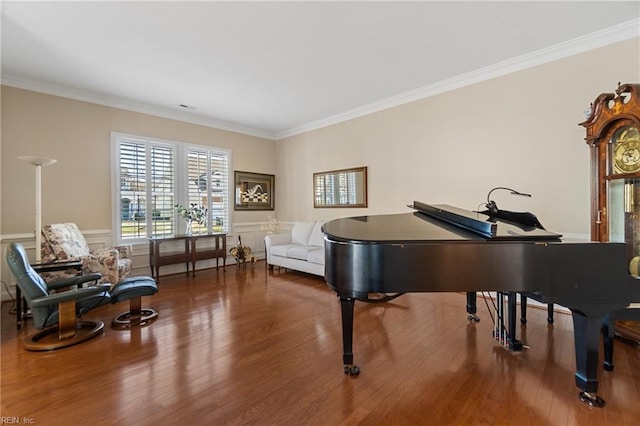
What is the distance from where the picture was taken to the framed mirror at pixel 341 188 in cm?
514

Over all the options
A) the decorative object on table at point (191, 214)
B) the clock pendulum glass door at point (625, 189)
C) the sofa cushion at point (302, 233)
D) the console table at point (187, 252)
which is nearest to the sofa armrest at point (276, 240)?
the sofa cushion at point (302, 233)

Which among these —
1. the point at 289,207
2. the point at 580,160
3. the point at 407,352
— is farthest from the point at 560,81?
the point at 289,207

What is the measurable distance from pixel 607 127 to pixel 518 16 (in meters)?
1.28

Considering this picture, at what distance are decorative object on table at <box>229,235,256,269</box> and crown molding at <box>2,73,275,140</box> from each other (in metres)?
2.38

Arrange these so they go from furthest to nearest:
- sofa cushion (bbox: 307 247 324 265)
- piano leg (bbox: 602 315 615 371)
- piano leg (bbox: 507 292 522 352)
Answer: sofa cushion (bbox: 307 247 324 265)
piano leg (bbox: 507 292 522 352)
piano leg (bbox: 602 315 615 371)

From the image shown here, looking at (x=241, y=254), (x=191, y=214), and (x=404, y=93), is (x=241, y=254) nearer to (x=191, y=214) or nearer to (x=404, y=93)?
(x=191, y=214)

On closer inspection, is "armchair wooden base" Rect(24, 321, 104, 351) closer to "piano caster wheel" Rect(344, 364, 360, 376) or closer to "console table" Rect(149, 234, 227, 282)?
"console table" Rect(149, 234, 227, 282)

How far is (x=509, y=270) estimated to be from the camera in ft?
5.35

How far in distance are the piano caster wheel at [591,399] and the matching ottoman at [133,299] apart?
359 cm

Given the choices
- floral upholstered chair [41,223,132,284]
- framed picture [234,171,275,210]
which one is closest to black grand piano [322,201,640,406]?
floral upholstered chair [41,223,132,284]

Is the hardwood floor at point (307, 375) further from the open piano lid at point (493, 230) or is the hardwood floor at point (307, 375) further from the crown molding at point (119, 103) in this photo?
the crown molding at point (119, 103)

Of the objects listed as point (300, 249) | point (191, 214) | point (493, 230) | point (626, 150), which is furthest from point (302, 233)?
point (626, 150)

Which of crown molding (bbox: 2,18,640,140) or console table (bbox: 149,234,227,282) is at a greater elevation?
crown molding (bbox: 2,18,640,140)

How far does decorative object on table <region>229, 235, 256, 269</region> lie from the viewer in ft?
18.7
